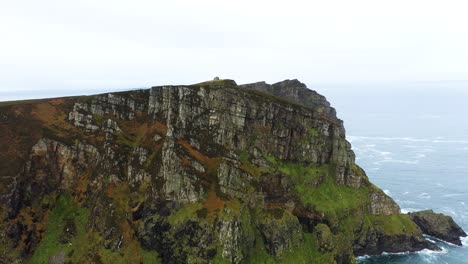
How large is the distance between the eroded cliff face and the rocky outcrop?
1066cm

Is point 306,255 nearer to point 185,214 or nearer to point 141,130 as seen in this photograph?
point 185,214

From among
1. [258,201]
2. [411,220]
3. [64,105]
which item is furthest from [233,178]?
[411,220]

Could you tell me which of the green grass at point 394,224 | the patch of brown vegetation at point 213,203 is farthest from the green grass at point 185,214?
the green grass at point 394,224

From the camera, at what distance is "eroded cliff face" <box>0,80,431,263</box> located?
10706 cm

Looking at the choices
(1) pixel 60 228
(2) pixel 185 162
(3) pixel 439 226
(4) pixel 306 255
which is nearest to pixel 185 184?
(2) pixel 185 162

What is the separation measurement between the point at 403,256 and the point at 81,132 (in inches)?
4346

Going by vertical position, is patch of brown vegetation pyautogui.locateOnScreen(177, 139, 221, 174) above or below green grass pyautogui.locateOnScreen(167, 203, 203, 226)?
above

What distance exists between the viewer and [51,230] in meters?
110

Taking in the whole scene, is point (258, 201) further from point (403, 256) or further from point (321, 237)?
point (403, 256)

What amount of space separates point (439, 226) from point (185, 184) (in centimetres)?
9493

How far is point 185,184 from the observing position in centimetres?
11300

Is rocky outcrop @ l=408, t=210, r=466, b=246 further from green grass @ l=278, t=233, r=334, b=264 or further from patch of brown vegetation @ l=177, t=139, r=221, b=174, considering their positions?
patch of brown vegetation @ l=177, t=139, r=221, b=174

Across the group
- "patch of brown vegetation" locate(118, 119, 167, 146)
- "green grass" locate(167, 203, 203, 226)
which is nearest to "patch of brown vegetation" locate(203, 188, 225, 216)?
"green grass" locate(167, 203, 203, 226)

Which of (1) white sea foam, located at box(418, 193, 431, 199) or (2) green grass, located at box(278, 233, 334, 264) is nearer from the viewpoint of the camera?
(2) green grass, located at box(278, 233, 334, 264)
